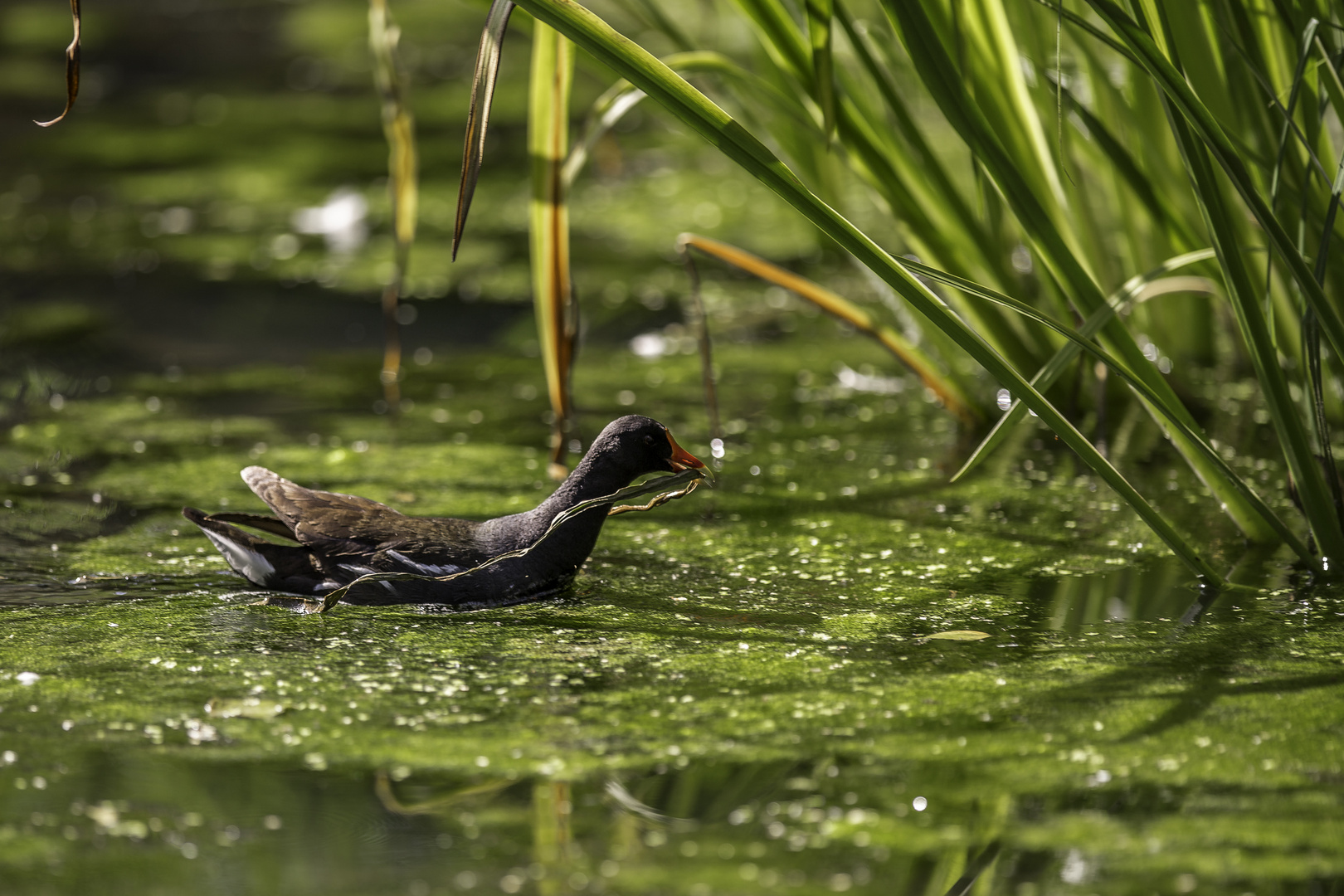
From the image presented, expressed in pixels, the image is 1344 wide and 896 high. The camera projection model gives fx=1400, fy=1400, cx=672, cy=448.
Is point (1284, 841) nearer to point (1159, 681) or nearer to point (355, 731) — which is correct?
point (1159, 681)

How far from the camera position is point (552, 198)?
9.28 ft

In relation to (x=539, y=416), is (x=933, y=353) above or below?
above

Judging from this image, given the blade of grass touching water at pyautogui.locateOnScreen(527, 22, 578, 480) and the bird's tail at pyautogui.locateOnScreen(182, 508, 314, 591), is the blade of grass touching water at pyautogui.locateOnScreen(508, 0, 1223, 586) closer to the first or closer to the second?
the blade of grass touching water at pyautogui.locateOnScreen(527, 22, 578, 480)

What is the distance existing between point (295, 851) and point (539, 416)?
213 centimetres

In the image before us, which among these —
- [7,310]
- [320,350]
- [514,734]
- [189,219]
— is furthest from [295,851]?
[189,219]

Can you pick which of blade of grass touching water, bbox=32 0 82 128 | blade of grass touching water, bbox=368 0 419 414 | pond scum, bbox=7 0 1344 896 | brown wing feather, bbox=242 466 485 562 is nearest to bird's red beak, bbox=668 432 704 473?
pond scum, bbox=7 0 1344 896

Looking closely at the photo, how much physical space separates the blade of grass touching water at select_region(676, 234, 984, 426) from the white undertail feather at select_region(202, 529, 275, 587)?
3.23 ft

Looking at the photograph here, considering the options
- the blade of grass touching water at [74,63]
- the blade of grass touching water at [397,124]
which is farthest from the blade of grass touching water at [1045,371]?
the blade of grass touching water at [397,124]

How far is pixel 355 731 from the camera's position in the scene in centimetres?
191

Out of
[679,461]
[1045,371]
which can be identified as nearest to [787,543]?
[679,461]

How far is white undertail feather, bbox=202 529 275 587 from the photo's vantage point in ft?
8.04

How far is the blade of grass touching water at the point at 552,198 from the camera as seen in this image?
2.77 metres

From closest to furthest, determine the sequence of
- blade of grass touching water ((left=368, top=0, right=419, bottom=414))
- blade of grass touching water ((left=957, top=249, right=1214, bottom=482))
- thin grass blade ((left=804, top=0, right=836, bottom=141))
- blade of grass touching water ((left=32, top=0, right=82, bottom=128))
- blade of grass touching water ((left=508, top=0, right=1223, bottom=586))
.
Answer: blade of grass touching water ((left=32, top=0, right=82, bottom=128)) < blade of grass touching water ((left=508, top=0, right=1223, bottom=586)) < blade of grass touching water ((left=957, top=249, right=1214, bottom=482)) < thin grass blade ((left=804, top=0, right=836, bottom=141)) < blade of grass touching water ((left=368, top=0, right=419, bottom=414))

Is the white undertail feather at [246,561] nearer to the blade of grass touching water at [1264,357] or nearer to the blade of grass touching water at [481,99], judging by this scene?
the blade of grass touching water at [481,99]
